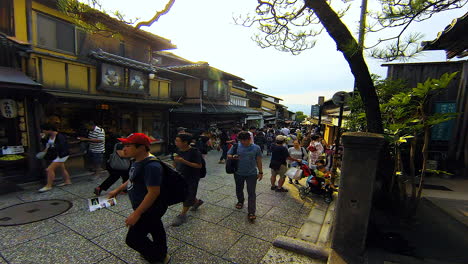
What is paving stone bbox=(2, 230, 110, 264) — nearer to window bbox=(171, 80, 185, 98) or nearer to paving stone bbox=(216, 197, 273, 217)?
paving stone bbox=(216, 197, 273, 217)

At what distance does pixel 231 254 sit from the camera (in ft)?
10.8

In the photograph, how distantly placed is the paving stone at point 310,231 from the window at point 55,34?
33.1 ft

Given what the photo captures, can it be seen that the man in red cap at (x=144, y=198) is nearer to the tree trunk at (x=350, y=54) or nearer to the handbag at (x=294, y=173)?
the tree trunk at (x=350, y=54)

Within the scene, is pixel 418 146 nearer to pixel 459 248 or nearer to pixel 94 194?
pixel 459 248

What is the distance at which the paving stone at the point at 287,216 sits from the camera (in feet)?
14.5

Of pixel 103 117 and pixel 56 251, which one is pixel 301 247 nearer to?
pixel 56 251

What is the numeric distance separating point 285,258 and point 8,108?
8.33 m

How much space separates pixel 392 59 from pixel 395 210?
121 inches

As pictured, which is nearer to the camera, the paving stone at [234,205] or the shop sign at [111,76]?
the paving stone at [234,205]

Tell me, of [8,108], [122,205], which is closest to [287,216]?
[122,205]

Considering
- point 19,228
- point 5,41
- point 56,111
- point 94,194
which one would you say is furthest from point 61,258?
point 56,111

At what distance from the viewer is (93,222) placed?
13.7ft

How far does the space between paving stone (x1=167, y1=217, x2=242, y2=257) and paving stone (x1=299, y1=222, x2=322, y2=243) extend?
1.20m

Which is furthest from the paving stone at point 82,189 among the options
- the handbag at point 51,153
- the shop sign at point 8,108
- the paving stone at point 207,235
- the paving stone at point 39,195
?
the paving stone at point 207,235
